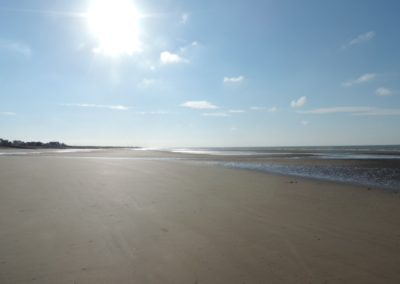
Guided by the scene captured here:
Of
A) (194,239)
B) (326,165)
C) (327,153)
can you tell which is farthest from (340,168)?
(327,153)

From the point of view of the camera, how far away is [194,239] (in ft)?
17.1

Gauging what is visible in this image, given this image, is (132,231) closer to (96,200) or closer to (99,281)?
(99,281)

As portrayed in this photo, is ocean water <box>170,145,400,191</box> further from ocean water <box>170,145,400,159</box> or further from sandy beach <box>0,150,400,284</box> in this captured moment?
sandy beach <box>0,150,400,284</box>

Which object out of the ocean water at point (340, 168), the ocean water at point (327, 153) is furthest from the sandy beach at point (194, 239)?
the ocean water at point (327, 153)

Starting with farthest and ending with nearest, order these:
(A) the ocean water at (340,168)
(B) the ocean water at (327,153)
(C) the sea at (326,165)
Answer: (B) the ocean water at (327,153) → (C) the sea at (326,165) → (A) the ocean water at (340,168)

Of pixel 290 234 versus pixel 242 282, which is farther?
pixel 290 234

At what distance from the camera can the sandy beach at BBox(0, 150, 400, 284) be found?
3.92 meters

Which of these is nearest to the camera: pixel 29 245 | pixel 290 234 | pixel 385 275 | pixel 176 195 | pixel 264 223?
pixel 385 275

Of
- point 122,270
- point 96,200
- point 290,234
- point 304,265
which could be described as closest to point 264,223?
point 290,234

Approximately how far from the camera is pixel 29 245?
476 centimetres

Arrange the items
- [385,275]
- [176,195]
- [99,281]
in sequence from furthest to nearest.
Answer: [176,195] < [385,275] < [99,281]

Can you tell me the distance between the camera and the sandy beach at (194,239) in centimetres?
392

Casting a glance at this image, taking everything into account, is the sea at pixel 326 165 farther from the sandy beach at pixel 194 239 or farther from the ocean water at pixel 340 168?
the sandy beach at pixel 194 239

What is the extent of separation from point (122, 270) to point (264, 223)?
11.3 ft
